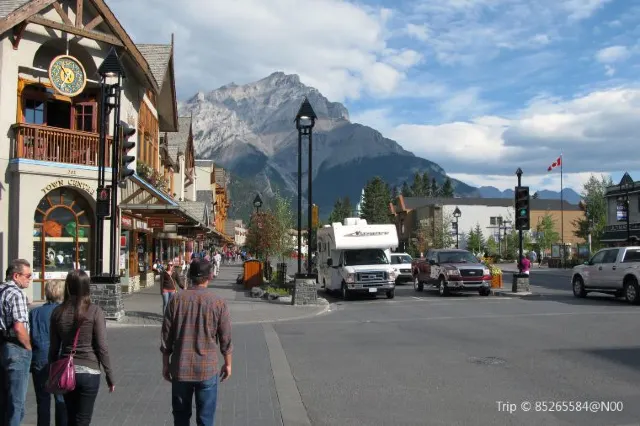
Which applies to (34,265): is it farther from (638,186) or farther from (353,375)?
(638,186)

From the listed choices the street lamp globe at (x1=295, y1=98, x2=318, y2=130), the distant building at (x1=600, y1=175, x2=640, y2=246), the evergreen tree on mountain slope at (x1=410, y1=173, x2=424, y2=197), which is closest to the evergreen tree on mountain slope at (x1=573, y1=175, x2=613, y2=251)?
the distant building at (x1=600, y1=175, x2=640, y2=246)

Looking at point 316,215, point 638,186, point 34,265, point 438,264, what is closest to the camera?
point 34,265

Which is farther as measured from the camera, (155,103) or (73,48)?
(155,103)

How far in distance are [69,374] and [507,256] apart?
78001 millimetres

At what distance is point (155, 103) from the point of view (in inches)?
1184

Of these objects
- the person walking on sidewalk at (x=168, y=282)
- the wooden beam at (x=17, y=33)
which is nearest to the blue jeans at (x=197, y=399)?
the person walking on sidewalk at (x=168, y=282)

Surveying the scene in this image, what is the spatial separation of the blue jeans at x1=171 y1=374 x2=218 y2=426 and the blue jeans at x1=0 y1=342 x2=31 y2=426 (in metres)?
1.69

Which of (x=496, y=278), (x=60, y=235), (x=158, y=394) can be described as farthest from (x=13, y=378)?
(x=496, y=278)

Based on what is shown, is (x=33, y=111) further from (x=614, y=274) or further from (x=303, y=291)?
(x=614, y=274)

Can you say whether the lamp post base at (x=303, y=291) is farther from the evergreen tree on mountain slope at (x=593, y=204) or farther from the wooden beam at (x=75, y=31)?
the evergreen tree on mountain slope at (x=593, y=204)

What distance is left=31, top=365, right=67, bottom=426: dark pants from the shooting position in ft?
17.9

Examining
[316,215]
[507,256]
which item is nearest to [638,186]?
[507,256]

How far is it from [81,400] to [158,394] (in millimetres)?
2878

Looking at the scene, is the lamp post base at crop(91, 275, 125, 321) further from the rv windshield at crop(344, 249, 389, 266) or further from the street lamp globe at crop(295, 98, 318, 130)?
the rv windshield at crop(344, 249, 389, 266)
